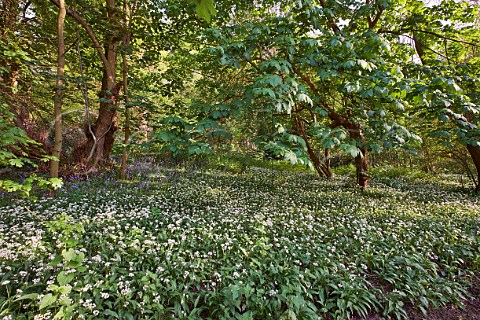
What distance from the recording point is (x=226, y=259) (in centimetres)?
337

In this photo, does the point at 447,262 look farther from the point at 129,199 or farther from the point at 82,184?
the point at 82,184

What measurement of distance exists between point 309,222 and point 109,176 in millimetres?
6208

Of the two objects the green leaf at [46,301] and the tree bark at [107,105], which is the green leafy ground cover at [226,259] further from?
the tree bark at [107,105]

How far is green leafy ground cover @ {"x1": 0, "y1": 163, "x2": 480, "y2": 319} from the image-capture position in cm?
248

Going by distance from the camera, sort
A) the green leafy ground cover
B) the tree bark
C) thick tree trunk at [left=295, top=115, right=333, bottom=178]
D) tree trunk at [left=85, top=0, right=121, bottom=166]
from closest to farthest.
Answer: the green leafy ground cover, the tree bark, tree trunk at [left=85, top=0, right=121, bottom=166], thick tree trunk at [left=295, top=115, right=333, bottom=178]

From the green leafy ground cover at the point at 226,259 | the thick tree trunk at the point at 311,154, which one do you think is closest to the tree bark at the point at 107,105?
the green leafy ground cover at the point at 226,259

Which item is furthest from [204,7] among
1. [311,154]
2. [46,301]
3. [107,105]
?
[311,154]

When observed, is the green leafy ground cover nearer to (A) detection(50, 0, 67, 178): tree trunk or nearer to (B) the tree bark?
(A) detection(50, 0, 67, 178): tree trunk

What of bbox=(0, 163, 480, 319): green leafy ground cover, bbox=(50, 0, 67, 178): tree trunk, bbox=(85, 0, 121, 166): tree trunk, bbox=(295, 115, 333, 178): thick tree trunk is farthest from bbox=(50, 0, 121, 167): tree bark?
bbox=(295, 115, 333, 178): thick tree trunk

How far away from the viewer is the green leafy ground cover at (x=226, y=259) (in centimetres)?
248

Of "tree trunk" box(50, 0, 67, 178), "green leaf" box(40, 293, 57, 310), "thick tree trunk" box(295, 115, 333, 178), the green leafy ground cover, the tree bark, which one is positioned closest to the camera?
"green leaf" box(40, 293, 57, 310)

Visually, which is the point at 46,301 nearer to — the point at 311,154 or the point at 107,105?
the point at 107,105

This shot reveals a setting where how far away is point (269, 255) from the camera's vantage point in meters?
3.50

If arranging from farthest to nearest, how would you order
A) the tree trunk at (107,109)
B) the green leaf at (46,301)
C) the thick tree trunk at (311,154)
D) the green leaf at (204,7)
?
the thick tree trunk at (311,154) < the tree trunk at (107,109) < the green leaf at (46,301) < the green leaf at (204,7)
